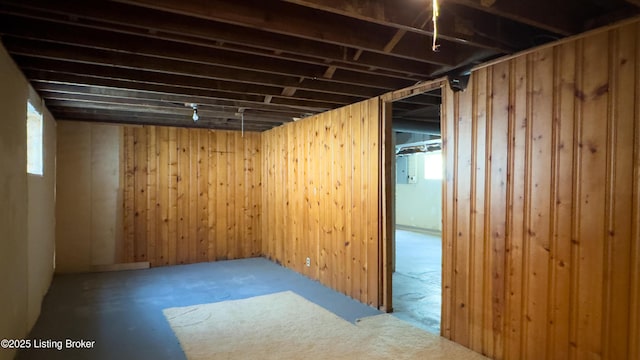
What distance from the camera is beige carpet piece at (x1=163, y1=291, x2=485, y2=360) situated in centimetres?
291

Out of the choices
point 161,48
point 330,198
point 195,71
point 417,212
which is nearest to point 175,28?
point 161,48

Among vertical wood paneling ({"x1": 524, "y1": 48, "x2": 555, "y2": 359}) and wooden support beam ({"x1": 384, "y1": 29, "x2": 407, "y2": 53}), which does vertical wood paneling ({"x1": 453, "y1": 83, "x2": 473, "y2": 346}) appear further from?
wooden support beam ({"x1": 384, "y1": 29, "x2": 407, "y2": 53})

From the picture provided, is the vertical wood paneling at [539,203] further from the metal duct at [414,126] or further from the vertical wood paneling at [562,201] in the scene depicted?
the metal duct at [414,126]

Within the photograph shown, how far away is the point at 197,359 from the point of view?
9.22ft

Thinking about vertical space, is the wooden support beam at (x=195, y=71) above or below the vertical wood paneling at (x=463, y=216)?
above

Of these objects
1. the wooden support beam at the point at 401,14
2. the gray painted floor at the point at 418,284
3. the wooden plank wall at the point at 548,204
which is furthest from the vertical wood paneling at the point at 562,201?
the gray painted floor at the point at 418,284

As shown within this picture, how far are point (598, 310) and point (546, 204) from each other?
659 mm

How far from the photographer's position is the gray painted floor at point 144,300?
304cm

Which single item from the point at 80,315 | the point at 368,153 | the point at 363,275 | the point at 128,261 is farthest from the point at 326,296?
the point at 128,261

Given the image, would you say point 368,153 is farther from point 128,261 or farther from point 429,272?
point 128,261

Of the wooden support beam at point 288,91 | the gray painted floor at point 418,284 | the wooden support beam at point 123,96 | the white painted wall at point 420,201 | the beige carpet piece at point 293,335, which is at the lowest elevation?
the gray painted floor at point 418,284

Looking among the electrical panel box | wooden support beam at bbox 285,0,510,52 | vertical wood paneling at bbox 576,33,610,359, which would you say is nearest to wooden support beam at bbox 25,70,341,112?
wooden support beam at bbox 285,0,510,52

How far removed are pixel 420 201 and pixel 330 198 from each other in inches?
236

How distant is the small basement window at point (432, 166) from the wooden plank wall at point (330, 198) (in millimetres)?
4969
